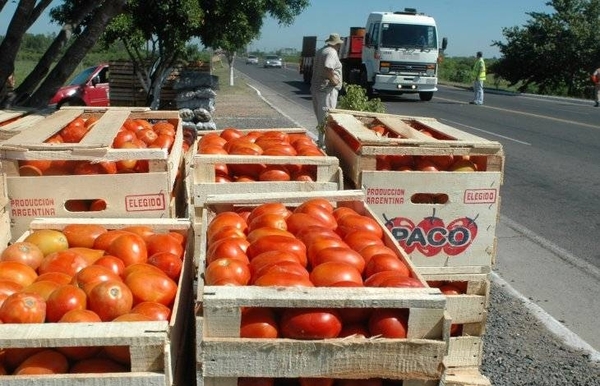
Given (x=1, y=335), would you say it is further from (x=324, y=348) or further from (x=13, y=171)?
(x=13, y=171)

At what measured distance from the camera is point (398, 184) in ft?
12.2

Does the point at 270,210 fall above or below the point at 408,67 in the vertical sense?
below

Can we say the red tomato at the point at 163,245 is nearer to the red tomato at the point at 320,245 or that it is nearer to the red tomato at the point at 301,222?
the red tomato at the point at 301,222

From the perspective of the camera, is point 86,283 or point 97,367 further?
point 86,283

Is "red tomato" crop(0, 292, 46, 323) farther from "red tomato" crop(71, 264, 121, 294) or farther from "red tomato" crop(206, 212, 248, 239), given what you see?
"red tomato" crop(206, 212, 248, 239)

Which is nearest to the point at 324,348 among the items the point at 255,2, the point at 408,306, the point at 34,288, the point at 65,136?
the point at 408,306

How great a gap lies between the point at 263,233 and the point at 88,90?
1587 centimetres

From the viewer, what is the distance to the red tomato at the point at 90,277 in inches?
97.7

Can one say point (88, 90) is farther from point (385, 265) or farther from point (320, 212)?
point (385, 265)

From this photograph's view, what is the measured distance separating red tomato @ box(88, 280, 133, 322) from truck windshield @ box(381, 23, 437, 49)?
72.6 feet

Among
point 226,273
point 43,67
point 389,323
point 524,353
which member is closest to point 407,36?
point 43,67

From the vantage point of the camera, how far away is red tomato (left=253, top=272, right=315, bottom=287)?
89.3 inches

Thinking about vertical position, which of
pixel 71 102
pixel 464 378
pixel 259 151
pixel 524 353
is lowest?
pixel 524 353

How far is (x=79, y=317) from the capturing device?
2.22 m
